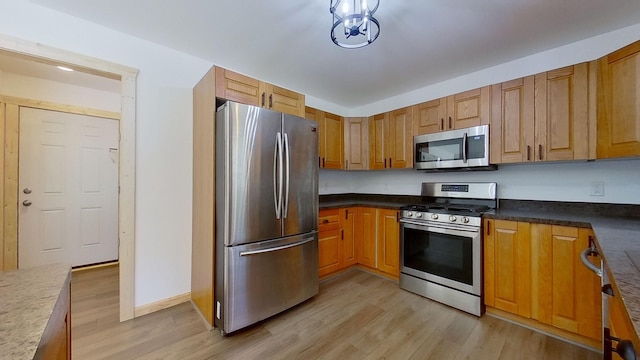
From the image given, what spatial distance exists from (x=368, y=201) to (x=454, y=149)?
1528mm

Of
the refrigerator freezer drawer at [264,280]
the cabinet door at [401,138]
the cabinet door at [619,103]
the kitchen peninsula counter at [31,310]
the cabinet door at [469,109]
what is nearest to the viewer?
the kitchen peninsula counter at [31,310]

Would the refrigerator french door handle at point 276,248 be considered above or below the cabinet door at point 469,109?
below

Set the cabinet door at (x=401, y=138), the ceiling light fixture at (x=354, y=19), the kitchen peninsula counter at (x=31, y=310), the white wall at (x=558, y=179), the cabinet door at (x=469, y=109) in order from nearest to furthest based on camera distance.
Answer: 1. the kitchen peninsula counter at (x=31, y=310)
2. the ceiling light fixture at (x=354, y=19)
3. the white wall at (x=558, y=179)
4. the cabinet door at (x=469, y=109)
5. the cabinet door at (x=401, y=138)

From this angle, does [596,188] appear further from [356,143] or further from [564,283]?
[356,143]

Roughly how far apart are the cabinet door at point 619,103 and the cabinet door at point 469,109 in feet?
2.42

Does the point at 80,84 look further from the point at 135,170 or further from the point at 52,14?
the point at 135,170

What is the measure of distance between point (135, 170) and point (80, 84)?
80.0 inches

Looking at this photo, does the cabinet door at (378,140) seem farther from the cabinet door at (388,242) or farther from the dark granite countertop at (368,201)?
the cabinet door at (388,242)

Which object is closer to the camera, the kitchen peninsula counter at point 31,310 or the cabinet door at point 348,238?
the kitchen peninsula counter at point 31,310

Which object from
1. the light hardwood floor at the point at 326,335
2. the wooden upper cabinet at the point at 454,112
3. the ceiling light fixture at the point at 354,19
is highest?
the ceiling light fixture at the point at 354,19

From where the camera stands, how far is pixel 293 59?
8.38ft

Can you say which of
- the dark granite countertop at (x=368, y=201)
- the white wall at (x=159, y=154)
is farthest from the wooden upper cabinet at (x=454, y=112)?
the white wall at (x=159, y=154)

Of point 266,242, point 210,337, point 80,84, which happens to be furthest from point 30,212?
point 266,242

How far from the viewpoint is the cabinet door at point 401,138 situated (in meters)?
3.00
